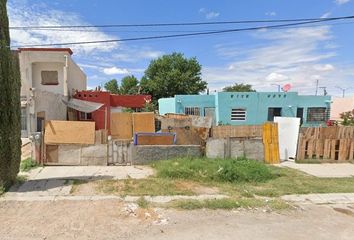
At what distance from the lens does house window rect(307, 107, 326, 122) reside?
85.8 feet

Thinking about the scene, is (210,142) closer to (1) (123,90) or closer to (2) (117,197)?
(2) (117,197)

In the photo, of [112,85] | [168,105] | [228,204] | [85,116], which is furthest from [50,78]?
[112,85]

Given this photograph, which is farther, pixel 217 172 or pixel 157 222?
pixel 217 172

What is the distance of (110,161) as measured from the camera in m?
11.2

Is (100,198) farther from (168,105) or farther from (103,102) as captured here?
(168,105)

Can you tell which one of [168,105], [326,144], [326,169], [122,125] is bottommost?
Result: [326,169]

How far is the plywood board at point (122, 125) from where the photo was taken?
59.5 ft

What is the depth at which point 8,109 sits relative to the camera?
7.73 metres

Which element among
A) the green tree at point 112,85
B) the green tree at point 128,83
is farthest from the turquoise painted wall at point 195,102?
the green tree at point 112,85

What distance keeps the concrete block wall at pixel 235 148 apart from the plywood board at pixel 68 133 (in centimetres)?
459

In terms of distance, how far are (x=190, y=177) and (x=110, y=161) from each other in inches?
140

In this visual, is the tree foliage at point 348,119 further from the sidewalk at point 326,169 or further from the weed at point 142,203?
the weed at point 142,203

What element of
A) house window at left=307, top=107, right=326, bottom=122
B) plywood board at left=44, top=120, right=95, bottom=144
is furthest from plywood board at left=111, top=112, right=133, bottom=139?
house window at left=307, top=107, right=326, bottom=122

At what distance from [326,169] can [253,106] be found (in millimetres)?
13829
